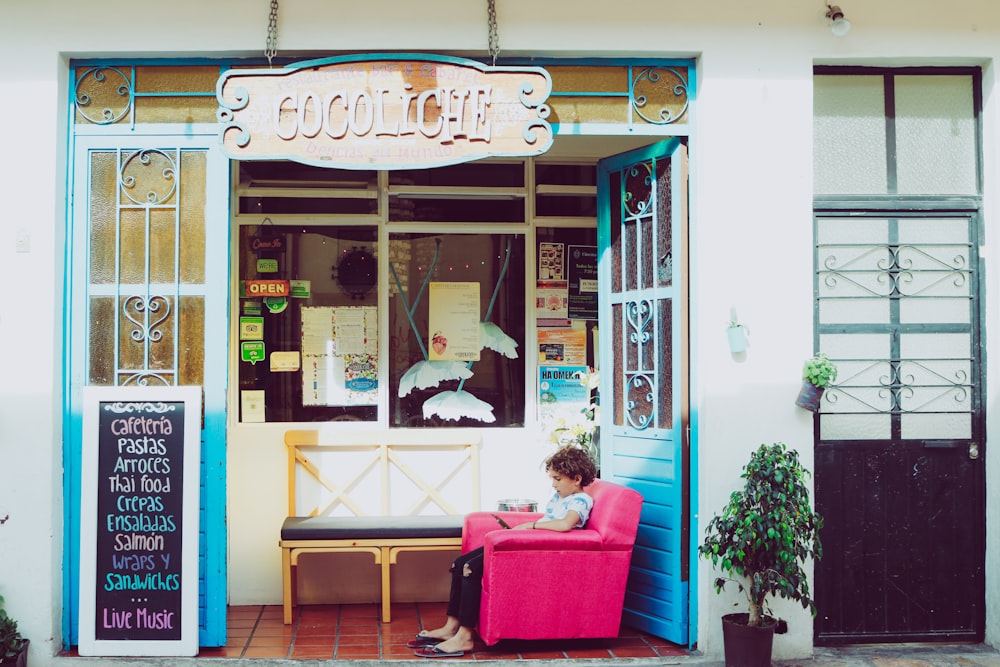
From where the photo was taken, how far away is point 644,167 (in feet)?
19.5

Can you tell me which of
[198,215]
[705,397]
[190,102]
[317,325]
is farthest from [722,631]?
[190,102]

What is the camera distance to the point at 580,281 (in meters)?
6.86

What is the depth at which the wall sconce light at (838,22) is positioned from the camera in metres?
5.45

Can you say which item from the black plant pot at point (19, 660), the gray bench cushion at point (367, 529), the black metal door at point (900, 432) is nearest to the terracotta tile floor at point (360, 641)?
the gray bench cushion at point (367, 529)

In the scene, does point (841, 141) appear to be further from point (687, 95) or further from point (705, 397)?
point (705, 397)

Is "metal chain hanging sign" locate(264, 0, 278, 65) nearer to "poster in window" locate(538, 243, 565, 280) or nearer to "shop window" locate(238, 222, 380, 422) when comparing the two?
"shop window" locate(238, 222, 380, 422)

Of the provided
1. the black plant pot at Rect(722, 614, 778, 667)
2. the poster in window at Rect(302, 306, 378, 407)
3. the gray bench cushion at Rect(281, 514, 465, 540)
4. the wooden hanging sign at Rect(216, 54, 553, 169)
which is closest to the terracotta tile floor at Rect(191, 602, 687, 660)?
the black plant pot at Rect(722, 614, 778, 667)

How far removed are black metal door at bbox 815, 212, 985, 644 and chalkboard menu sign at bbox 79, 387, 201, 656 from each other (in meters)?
3.41

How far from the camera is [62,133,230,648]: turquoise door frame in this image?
213 inches

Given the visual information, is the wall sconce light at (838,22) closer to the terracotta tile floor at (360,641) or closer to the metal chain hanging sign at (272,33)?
the metal chain hanging sign at (272,33)

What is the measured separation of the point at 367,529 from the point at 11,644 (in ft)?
6.47

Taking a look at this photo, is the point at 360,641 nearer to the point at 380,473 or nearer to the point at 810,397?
the point at 380,473

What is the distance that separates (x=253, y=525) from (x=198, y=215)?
215 centimetres

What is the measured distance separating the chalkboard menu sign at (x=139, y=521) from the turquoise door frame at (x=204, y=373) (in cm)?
12
